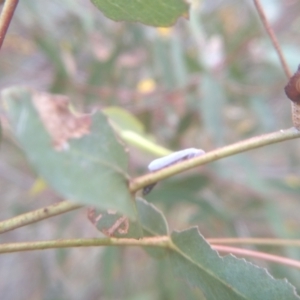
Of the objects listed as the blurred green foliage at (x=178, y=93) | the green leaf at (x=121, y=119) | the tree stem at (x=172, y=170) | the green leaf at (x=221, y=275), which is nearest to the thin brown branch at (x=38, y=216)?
the tree stem at (x=172, y=170)

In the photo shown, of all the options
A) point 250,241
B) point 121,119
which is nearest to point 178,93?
point 121,119

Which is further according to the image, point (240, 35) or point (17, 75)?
point (17, 75)

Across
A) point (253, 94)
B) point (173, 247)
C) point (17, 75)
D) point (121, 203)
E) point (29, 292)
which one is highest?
point (121, 203)

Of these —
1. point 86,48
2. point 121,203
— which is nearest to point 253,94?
point 86,48

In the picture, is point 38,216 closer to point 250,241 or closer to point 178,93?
point 250,241

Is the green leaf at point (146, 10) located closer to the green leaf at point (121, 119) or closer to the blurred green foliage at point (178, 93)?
the green leaf at point (121, 119)

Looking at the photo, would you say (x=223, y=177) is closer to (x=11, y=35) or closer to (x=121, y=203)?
(x=11, y=35)
